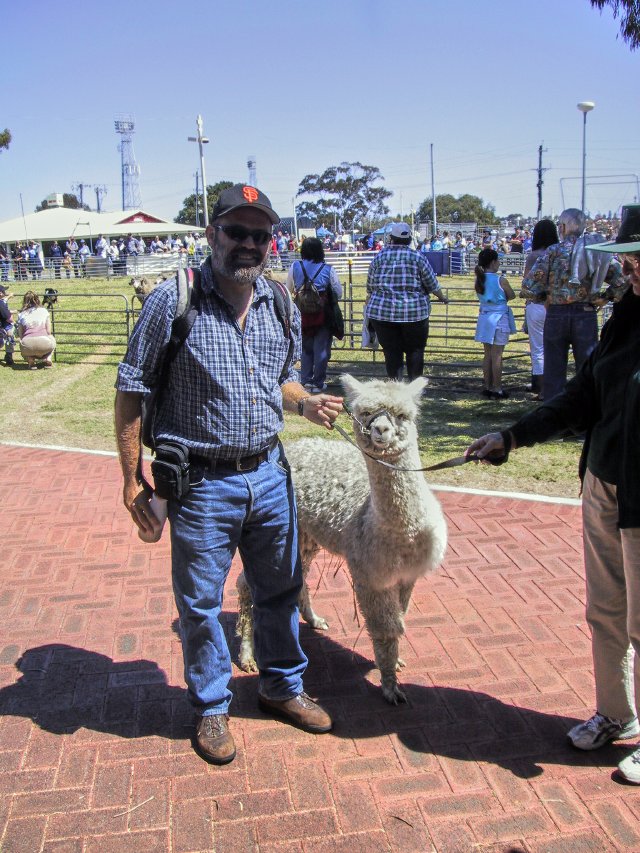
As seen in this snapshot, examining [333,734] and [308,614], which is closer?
[333,734]

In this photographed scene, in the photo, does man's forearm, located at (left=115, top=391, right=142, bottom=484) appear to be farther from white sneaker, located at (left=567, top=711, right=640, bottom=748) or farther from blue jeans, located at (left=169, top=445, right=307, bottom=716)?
white sneaker, located at (left=567, top=711, right=640, bottom=748)

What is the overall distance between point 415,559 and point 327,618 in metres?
1.13

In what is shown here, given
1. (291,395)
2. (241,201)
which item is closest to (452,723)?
(291,395)

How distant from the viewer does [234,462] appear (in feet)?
9.86

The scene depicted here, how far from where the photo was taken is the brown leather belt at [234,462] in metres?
2.96

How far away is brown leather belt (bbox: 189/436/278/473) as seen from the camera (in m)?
2.96

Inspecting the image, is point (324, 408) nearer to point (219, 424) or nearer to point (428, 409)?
point (219, 424)

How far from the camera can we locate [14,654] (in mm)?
4035

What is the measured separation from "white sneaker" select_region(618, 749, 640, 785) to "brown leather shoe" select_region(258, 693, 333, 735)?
123 cm

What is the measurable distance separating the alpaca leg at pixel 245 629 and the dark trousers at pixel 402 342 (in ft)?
15.8

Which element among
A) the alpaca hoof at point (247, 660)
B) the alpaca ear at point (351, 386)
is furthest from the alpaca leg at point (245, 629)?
the alpaca ear at point (351, 386)

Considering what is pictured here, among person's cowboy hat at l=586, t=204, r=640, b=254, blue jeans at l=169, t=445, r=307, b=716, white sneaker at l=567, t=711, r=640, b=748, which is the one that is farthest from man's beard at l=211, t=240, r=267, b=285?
white sneaker at l=567, t=711, r=640, b=748

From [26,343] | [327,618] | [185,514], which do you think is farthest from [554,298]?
[26,343]

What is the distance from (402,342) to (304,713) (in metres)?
5.73
